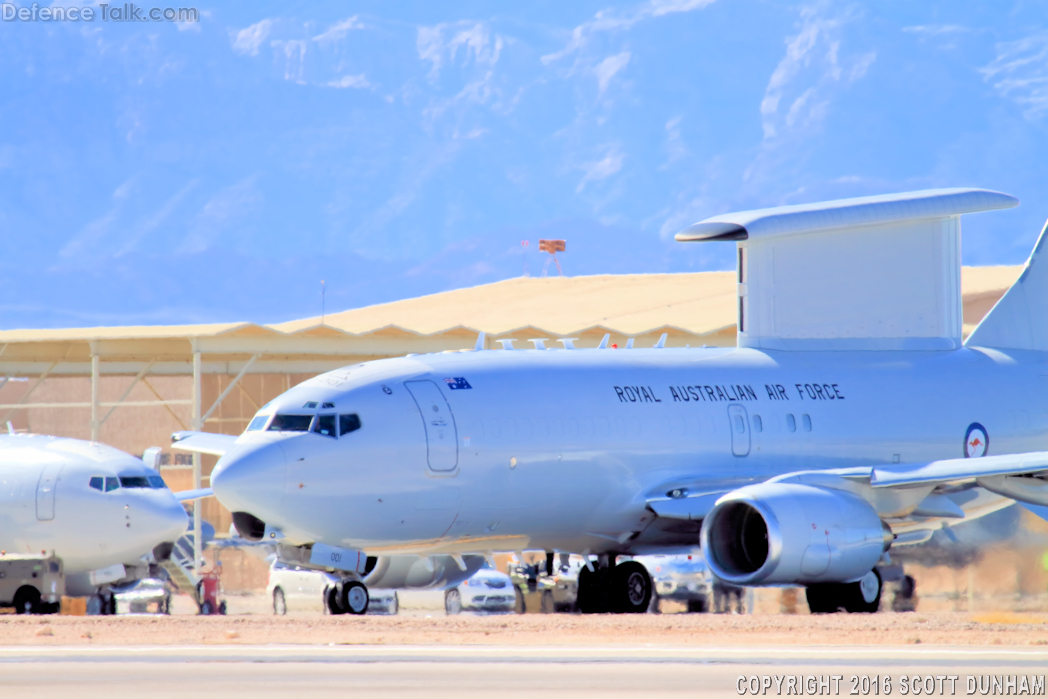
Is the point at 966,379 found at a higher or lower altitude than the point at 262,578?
higher

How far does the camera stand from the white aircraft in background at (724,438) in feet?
68.6

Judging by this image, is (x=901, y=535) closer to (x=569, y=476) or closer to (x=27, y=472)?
(x=569, y=476)

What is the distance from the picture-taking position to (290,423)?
20.9m

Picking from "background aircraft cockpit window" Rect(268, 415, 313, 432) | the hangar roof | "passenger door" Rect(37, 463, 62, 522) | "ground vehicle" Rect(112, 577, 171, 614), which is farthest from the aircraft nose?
the hangar roof

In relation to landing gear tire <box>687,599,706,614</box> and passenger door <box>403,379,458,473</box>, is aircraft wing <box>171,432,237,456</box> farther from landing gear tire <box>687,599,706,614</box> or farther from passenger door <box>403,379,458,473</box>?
landing gear tire <box>687,599,706,614</box>

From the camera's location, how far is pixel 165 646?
663 inches

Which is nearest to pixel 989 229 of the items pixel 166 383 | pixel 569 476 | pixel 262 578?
pixel 166 383

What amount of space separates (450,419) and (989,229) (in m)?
166

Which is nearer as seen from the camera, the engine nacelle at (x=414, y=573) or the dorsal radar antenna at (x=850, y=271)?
the engine nacelle at (x=414, y=573)

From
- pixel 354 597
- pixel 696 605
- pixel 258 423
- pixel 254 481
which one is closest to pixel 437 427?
pixel 258 423

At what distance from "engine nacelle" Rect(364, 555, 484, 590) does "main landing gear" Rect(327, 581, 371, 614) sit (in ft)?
4.25

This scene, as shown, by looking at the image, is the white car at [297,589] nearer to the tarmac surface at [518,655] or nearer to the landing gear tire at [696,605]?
the landing gear tire at [696,605]

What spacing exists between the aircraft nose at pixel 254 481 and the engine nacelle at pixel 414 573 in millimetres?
3758

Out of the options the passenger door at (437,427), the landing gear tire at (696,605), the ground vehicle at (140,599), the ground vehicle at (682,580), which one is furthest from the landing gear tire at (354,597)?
the ground vehicle at (140,599)
